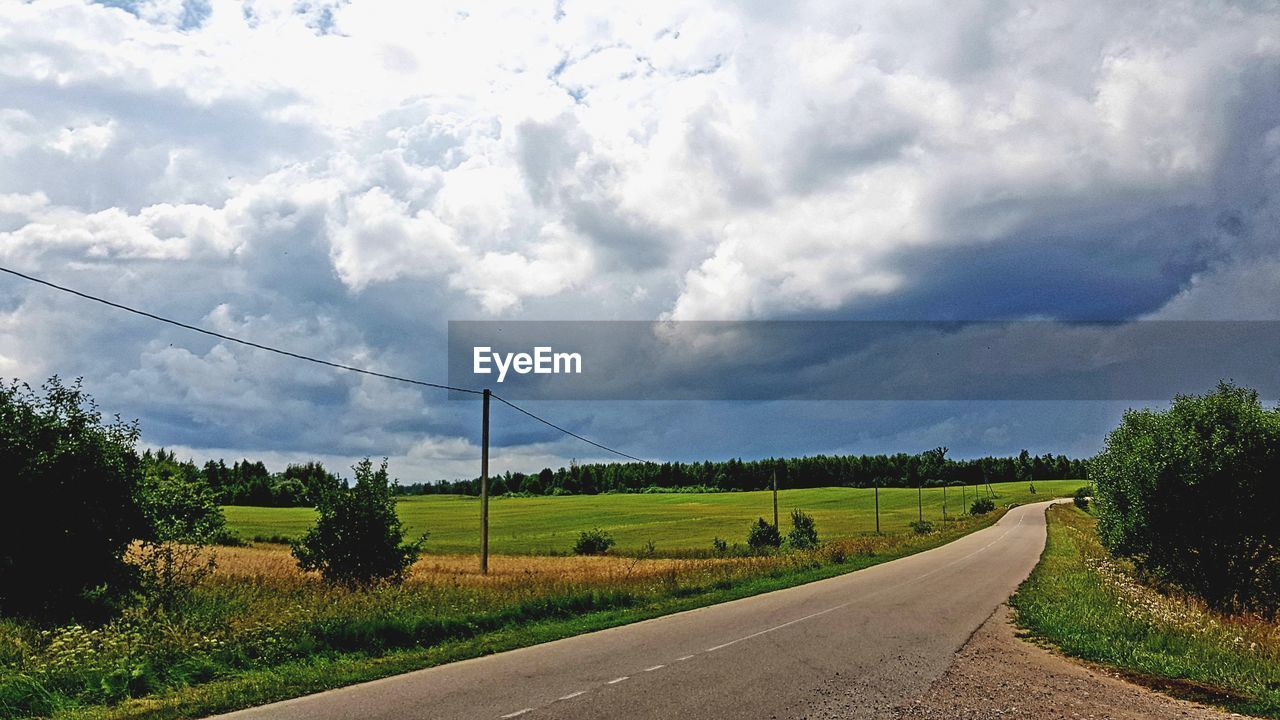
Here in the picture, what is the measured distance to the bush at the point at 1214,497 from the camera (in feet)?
81.0

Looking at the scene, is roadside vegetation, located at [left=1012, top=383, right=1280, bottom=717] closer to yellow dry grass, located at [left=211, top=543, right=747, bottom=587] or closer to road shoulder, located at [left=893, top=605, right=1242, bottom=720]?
road shoulder, located at [left=893, top=605, right=1242, bottom=720]

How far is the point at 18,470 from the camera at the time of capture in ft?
55.7

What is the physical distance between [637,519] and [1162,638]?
91888 millimetres

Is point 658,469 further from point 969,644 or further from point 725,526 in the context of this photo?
point 969,644

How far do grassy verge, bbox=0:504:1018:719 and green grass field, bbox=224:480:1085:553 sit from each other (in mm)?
44575

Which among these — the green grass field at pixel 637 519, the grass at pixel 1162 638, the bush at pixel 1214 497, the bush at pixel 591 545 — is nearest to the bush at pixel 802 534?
the green grass field at pixel 637 519

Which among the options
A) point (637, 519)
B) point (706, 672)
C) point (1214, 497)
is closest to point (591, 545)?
point (637, 519)

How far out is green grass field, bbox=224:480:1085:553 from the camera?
78.2m

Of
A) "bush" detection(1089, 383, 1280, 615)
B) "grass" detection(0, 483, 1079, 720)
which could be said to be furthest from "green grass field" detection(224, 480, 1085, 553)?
"grass" detection(0, 483, 1079, 720)

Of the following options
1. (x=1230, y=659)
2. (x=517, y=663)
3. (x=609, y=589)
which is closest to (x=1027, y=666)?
(x=1230, y=659)

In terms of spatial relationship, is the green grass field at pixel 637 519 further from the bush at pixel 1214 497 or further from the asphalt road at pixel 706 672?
the asphalt road at pixel 706 672

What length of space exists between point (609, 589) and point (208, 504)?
1074 cm

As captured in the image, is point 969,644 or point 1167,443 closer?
point 969,644

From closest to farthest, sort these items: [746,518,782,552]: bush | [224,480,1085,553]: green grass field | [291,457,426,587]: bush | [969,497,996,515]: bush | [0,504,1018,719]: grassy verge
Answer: [0,504,1018,719]: grassy verge < [291,457,426,587]: bush < [746,518,782,552]: bush < [224,480,1085,553]: green grass field < [969,497,996,515]: bush
